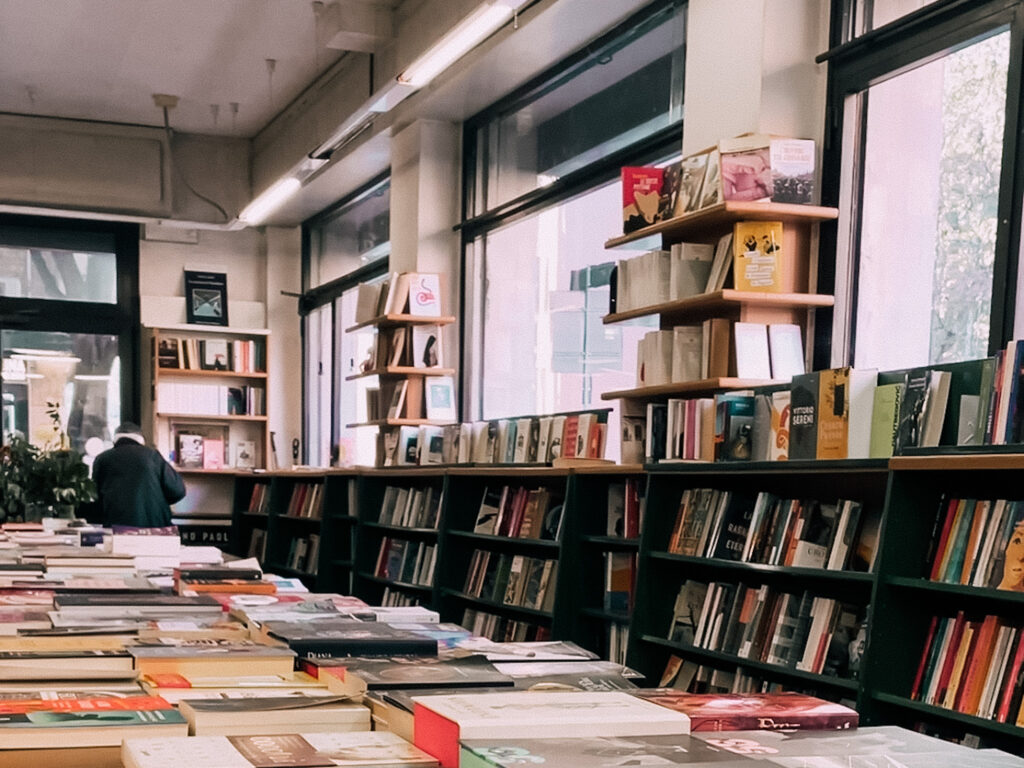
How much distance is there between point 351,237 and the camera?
33.9ft

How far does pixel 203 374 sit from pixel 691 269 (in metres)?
7.07

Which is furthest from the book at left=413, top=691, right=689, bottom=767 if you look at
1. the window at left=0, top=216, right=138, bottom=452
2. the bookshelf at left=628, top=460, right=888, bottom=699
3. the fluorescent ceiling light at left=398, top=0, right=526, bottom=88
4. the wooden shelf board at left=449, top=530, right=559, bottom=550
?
the window at left=0, top=216, right=138, bottom=452

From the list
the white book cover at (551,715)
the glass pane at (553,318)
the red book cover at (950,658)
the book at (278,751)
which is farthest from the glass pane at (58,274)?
the white book cover at (551,715)

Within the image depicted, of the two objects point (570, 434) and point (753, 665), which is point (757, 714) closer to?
point (753, 665)

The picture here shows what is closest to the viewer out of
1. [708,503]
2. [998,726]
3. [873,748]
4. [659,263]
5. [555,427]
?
[873,748]

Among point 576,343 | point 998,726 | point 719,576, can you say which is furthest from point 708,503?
point 576,343

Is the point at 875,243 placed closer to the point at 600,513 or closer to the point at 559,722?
the point at 600,513

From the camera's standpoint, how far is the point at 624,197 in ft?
15.8

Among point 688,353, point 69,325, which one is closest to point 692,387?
point 688,353

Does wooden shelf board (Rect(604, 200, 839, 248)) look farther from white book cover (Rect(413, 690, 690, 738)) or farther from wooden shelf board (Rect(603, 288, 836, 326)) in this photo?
white book cover (Rect(413, 690, 690, 738))

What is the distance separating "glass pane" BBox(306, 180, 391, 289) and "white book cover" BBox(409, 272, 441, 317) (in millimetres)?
1662

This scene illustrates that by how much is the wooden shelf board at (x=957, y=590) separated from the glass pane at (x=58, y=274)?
30.2 feet

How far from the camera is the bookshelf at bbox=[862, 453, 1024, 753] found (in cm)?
278

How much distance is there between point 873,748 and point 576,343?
5.55 meters
